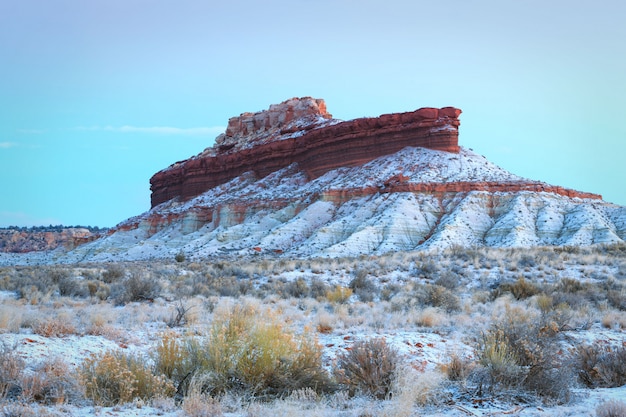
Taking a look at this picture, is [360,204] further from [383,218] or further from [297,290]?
[297,290]

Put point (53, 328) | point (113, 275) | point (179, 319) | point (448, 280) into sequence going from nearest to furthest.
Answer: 1. point (53, 328)
2. point (179, 319)
3. point (448, 280)
4. point (113, 275)

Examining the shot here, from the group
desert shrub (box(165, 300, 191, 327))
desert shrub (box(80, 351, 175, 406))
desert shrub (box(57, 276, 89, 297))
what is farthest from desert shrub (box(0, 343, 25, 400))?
desert shrub (box(57, 276, 89, 297))

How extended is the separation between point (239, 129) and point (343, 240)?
179ft

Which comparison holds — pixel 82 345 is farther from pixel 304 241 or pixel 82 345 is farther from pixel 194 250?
pixel 194 250

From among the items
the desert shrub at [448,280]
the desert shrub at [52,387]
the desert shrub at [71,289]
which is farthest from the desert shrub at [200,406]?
the desert shrub at [448,280]

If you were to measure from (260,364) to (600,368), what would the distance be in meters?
4.65

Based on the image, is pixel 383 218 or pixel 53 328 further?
pixel 383 218

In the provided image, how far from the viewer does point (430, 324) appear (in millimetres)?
11875

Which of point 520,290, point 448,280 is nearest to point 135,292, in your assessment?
point 448,280

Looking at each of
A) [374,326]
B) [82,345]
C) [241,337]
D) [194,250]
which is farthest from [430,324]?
[194,250]

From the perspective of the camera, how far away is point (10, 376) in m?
6.51

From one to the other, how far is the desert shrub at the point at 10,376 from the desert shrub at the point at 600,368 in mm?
7149

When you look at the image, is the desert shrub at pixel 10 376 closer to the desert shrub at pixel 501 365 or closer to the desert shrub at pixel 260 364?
the desert shrub at pixel 260 364

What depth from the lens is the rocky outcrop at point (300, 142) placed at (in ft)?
184
